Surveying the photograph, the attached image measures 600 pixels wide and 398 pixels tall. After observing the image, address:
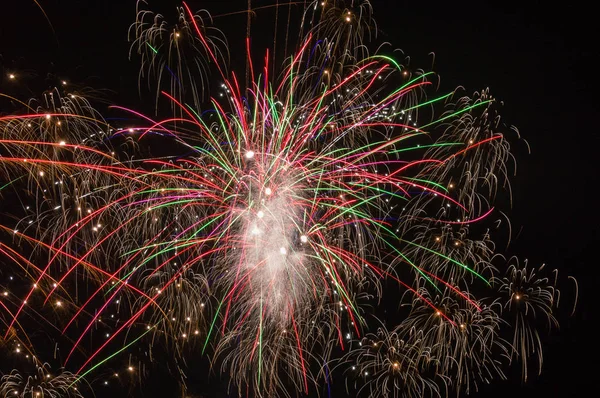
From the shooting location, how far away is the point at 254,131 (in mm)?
4871

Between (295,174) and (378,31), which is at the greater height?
(378,31)

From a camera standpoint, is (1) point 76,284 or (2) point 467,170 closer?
(2) point 467,170

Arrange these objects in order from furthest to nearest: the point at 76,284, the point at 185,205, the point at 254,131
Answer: the point at 76,284, the point at 185,205, the point at 254,131

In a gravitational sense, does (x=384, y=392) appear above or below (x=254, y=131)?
below

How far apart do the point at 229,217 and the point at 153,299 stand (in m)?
1.50

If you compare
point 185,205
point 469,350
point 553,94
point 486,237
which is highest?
point 553,94

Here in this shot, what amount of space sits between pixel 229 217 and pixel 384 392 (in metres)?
2.68

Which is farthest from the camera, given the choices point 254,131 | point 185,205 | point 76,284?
point 76,284

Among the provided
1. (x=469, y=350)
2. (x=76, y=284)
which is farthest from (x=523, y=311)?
(x=76, y=284)

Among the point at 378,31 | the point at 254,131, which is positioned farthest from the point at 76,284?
the point at 378,31

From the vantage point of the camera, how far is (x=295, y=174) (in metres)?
4.88

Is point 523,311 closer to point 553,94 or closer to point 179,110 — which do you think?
point 553,94

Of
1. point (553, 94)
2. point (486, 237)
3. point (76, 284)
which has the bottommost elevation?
point (76, 284)

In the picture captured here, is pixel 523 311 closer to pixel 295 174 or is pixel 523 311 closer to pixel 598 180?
pixel 598 180
